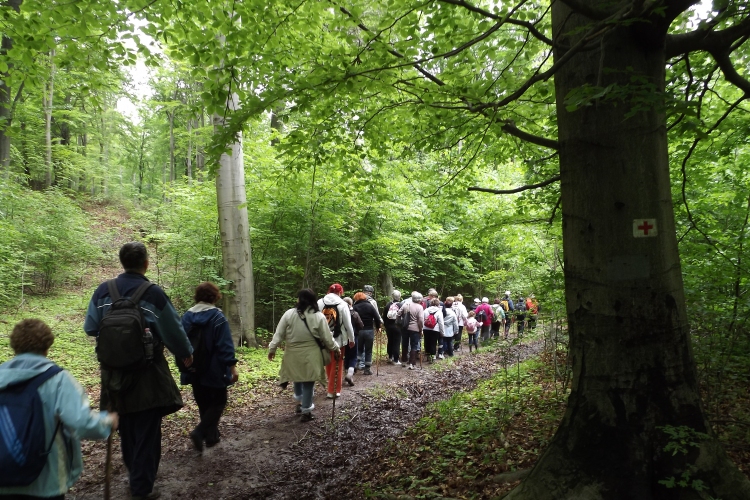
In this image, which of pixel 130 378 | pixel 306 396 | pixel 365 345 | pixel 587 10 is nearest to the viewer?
pixel 587 10

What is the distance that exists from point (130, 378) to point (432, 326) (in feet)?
28.4

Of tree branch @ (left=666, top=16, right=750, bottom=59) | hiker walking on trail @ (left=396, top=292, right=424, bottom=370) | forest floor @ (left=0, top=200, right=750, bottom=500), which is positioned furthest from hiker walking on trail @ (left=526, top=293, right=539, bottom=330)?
hiker walking on trail @ (left=396, top=292, right=424, bottom=370)

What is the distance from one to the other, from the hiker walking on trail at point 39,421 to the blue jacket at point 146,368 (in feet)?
3.04

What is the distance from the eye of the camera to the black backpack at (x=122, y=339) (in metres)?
3.29

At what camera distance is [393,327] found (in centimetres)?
1088

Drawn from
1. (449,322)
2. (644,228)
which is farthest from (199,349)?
(449,322)

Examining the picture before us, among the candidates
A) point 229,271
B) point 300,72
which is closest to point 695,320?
point 300,72

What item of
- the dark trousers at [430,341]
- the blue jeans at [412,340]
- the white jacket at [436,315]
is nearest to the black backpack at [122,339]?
the blue jeans at [412,340]

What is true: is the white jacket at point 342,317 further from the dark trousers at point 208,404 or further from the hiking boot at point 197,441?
the hiking boot at point 197,441

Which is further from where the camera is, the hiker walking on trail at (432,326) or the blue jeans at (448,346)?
the blue jeans at (448,346)

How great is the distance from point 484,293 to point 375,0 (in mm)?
22384

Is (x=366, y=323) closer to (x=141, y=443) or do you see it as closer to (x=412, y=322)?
(x=412, y=322)

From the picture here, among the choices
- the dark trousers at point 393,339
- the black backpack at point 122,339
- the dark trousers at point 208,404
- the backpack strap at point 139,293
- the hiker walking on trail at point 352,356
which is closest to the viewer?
the black backpack at point 122,339

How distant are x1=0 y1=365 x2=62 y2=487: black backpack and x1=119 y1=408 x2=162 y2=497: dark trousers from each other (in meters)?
1.30
